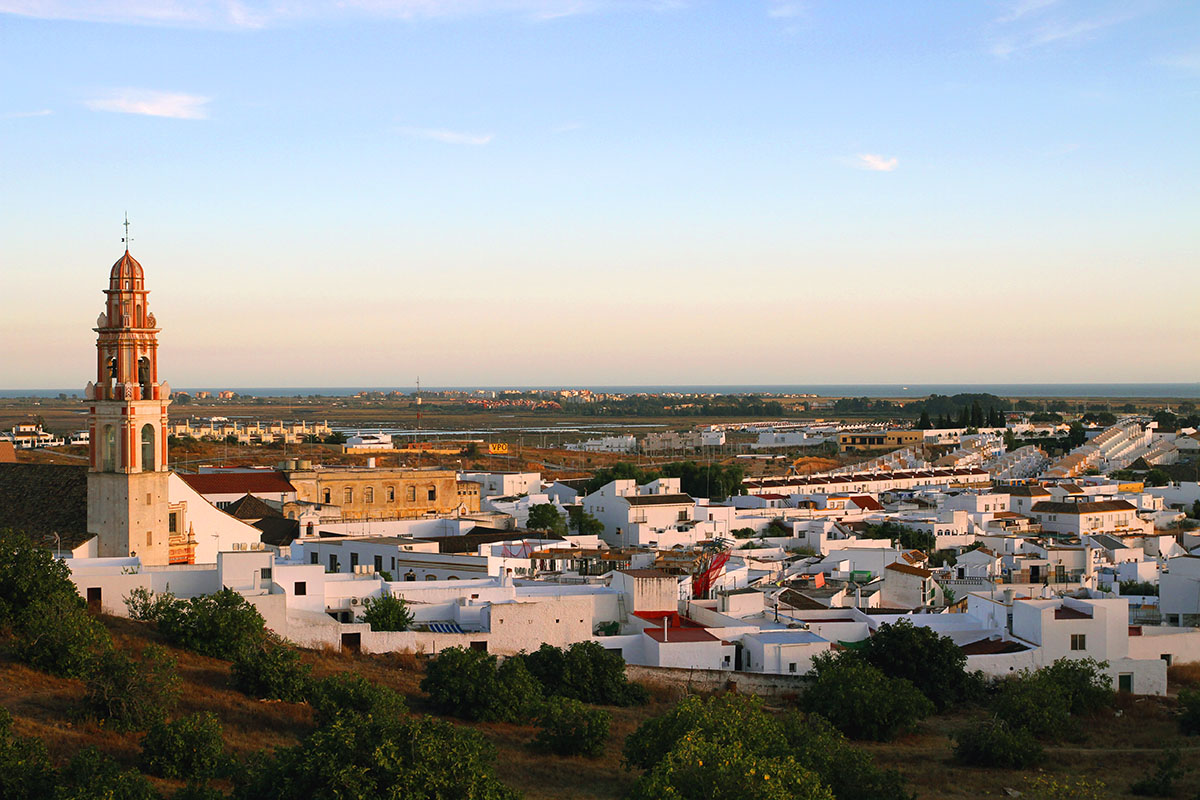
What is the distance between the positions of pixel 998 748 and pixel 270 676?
14113 millimetres

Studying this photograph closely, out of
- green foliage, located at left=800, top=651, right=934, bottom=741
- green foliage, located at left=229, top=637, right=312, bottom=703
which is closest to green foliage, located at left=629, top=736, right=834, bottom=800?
green foliage, located at left=800, top=651, right=934, bottom=741

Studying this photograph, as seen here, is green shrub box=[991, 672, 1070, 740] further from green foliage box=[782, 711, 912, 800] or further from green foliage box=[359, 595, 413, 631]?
green foliage box=[359, 595, 413, 631]

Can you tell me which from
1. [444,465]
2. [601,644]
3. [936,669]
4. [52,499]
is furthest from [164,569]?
[444,465]

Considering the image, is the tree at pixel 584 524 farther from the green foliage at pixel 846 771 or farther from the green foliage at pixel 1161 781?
the green foliage at pixel 846 771

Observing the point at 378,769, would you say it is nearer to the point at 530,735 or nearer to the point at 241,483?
the point at 530,735

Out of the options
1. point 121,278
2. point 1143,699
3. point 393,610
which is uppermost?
point 121,278

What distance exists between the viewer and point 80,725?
21609mm

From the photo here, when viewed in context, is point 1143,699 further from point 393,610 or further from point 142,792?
point 142,792

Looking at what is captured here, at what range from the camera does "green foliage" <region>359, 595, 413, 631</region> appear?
30.0m

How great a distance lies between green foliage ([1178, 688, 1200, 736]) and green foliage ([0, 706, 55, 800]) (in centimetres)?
2256

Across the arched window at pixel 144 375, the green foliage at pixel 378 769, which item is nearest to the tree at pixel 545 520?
the arched window at pixel 144 375

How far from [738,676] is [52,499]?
1762 centimetres

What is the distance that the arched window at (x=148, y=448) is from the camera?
3138cm

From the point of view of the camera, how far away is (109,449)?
31172 millimetres
